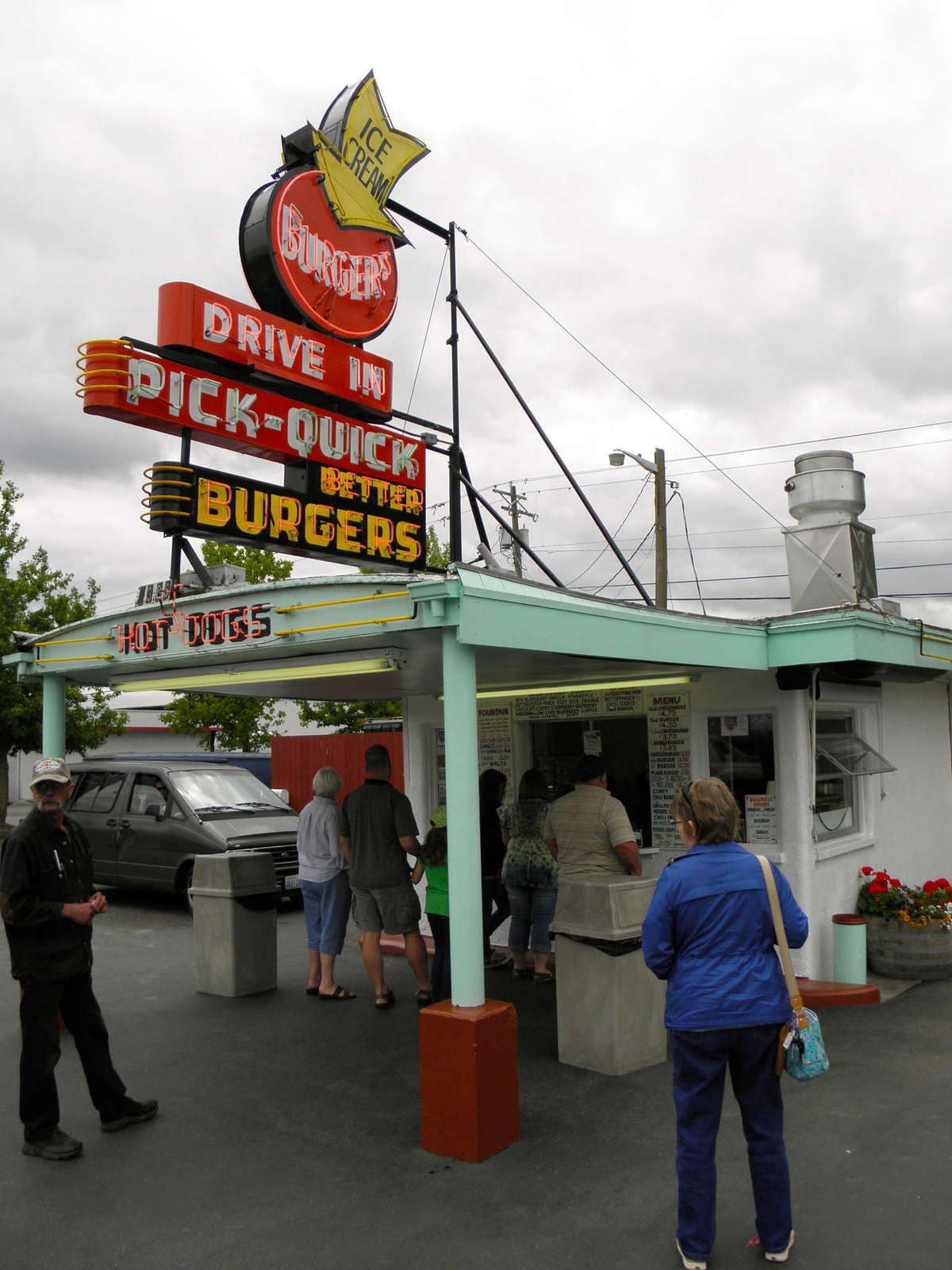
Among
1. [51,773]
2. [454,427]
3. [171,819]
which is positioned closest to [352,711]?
[171,819]

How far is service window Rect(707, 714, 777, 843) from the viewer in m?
7.69

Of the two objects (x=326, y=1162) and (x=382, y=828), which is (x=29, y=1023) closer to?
(x=326, y=1162)

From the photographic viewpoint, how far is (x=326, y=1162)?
4684 millimetres

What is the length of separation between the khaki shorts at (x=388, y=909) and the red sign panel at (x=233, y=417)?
418 centimetres

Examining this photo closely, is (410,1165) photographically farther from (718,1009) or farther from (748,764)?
(748,764)

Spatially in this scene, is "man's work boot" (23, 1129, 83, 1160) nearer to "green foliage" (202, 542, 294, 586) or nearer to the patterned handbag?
the patterned handbag

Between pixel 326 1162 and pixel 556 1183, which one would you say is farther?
pixel 326 1162

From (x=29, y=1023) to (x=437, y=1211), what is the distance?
6.97 feet

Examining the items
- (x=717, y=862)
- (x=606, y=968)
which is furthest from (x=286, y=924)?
(x=717, y=862)

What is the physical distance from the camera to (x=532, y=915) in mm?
7668

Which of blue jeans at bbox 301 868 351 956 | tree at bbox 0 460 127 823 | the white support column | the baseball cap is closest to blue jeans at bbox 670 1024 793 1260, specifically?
the white support column

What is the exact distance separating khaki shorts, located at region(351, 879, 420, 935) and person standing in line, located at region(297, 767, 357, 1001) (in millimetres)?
408

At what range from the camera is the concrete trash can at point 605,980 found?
570 centimetres

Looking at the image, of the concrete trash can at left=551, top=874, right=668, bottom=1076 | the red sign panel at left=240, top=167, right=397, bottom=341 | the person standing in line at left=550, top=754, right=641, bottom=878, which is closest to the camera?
the concrete trash can at left=551, top=874, right=668, bottom=1076
